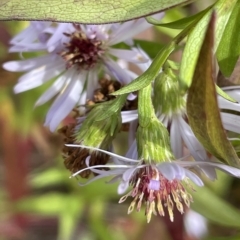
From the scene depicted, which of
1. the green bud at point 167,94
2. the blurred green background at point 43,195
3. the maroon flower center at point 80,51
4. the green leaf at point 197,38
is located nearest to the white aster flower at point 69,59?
the maroon flower center at point 80,51

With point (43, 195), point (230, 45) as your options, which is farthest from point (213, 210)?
point (43, 195)

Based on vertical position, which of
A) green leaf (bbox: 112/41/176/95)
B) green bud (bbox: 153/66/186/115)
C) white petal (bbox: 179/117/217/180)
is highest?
green leaf (bbox: 112/41/176/95)

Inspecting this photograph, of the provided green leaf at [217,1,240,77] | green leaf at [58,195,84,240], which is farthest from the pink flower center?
green leaf at [58,195,84,240]

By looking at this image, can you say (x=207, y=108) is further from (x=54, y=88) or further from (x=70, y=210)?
(x=70, y=210)

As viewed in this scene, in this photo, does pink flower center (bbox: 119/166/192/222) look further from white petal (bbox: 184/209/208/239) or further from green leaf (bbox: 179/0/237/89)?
white petal (bbox: 184/209/208/239)

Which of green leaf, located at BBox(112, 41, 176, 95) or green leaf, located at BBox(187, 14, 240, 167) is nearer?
green leaf, located at BBox(187, 14, 240, 167)

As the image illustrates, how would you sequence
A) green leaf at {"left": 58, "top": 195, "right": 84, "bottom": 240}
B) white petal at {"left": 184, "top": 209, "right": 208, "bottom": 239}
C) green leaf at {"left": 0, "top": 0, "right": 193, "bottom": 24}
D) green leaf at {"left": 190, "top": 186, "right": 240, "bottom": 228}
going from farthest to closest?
green leaf at {"left": 58, "top": 195, "right": 84, "bottom": 240} < white petal at {"left": 184, "top": 209, "right": 208, "bottom": 239} < green leaf at {"left": 190, "top": 186, "right": 240, "bottom": 228} < green leaf at {"left": 0, "top": 0, "right": 193, "bottom": 24}
